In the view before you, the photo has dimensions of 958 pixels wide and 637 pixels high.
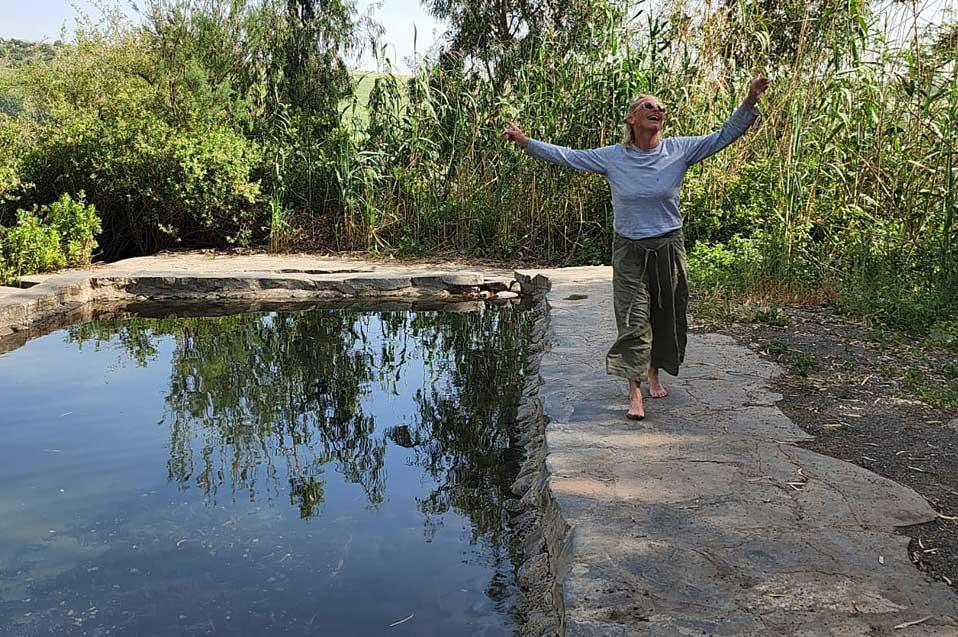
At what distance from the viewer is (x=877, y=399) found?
4.24m

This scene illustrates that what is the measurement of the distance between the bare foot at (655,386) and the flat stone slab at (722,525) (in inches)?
3.0

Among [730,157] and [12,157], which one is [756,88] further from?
[12,157]

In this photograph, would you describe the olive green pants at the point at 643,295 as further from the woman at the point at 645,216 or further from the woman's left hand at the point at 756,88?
the woman's left hand at the point at 756,88

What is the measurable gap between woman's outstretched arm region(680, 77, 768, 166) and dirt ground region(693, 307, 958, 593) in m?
1.23

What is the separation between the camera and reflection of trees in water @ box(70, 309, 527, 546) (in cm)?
408

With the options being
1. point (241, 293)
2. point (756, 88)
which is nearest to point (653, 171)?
point (756, 88)

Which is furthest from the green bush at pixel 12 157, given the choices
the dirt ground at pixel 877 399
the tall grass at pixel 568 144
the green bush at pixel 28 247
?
the dirt ground at pixel 877 399

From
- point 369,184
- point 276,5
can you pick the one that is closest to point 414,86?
point 369,184

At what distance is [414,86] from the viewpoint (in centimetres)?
1157

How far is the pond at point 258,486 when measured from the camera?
2902 millimetres

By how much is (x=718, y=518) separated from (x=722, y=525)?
0.06 metres

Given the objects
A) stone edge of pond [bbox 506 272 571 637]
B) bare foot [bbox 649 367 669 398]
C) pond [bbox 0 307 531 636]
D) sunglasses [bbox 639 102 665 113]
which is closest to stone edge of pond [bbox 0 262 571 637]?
pond [bbox 0 307 531 636]

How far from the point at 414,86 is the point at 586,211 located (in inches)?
121

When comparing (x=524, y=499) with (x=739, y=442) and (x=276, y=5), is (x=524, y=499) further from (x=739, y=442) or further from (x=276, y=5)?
(x=276, y=5)
